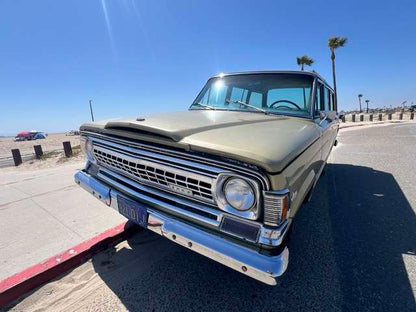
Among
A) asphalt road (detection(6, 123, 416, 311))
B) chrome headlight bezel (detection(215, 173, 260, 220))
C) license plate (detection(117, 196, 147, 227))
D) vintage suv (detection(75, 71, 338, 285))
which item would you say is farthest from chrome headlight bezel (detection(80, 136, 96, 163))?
chrome headlight bezel (detection(215, 173, 260, 220))

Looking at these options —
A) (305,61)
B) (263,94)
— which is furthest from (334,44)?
(263,94)

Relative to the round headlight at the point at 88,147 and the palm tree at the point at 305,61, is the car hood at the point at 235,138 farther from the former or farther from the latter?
the palm tree at the point at 305,61

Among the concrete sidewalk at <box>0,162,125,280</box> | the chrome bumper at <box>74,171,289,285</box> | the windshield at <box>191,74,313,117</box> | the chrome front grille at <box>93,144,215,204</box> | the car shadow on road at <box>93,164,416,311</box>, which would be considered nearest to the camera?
the chrome bumper at <box>74,171,289,285</box>

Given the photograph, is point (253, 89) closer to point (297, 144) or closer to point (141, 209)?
point (297, 144)

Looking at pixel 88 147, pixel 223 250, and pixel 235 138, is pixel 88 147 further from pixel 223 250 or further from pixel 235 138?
pixel 223 250

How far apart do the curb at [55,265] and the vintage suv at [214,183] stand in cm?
64

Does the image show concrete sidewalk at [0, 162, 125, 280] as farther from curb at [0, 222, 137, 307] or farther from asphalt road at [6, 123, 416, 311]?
asphalt road at [6, 123, 416, 311]

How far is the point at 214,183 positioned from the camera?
152cm

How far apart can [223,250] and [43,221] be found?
285 cm

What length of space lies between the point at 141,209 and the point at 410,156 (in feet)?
26.8

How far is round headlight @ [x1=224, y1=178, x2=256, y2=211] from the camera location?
4.77 ft

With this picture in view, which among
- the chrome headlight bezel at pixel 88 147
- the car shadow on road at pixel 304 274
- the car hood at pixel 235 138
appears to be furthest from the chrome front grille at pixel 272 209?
the chrome headlight bezel at pixel 88 147

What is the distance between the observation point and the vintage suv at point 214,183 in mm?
1389

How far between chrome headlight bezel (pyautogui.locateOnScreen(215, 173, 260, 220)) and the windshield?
1751mm
